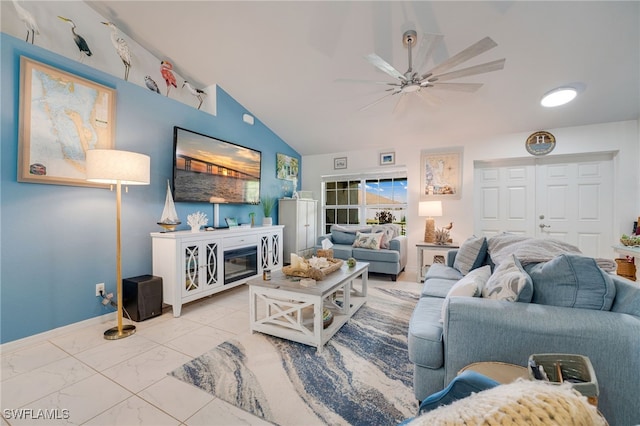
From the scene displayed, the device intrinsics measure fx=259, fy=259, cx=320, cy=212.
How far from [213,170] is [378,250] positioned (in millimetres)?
2774

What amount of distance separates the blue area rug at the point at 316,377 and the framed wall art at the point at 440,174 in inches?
112

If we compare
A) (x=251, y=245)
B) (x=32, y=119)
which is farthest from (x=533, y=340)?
(x=32, y=119)

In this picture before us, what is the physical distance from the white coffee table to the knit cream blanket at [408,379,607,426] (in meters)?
1.62

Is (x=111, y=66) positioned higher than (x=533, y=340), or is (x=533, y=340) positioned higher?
(x=111, y=66)

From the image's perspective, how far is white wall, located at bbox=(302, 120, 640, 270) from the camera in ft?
11.5

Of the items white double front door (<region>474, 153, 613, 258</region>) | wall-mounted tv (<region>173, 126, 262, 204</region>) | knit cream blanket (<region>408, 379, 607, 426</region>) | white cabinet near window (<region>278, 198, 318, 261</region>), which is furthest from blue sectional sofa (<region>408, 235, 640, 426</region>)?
white cabinet near window (<region>278, 198, 318, 261</region>)

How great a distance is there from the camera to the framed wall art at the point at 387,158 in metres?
4.88

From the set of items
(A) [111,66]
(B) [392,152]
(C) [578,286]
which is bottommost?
(C) [578,286]

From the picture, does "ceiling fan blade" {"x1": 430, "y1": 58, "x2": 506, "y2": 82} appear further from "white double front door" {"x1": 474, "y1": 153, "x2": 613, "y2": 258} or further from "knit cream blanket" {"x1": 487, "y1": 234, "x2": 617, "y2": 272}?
"white double front door" {"x1": 474, "y1": 153, "x2": 613, "y2": 258}

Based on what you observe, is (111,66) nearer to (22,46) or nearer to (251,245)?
(22,46)

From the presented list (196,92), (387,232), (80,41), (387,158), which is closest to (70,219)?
(80,41)

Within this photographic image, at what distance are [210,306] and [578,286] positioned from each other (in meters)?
3.14

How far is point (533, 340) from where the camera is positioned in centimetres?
119

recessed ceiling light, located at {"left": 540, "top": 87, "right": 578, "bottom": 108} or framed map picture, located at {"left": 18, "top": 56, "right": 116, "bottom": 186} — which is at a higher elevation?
recessed ceiling light, located at {"left": 540, "top": 87, "right": 578, "bottom": 108}
